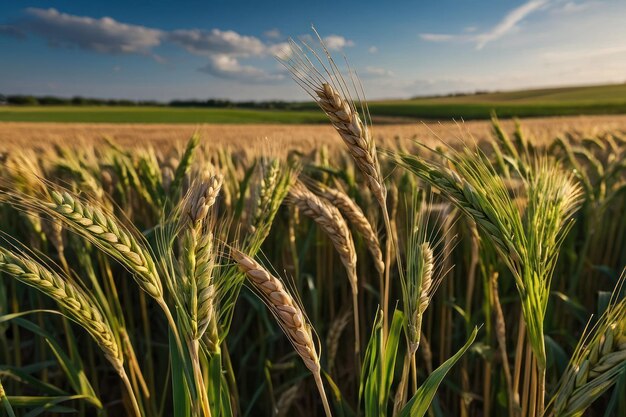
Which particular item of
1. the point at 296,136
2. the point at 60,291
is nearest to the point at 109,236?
the point at 60,291

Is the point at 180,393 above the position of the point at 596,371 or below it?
below

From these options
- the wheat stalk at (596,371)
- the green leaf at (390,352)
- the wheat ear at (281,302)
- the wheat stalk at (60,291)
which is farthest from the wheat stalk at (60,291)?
the wheat stalk at (596,371)

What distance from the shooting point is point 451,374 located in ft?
6.60

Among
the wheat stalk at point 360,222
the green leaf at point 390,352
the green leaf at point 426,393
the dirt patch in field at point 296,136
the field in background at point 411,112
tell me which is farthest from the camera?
the field in background at point 411,112

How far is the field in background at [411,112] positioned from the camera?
141 ft

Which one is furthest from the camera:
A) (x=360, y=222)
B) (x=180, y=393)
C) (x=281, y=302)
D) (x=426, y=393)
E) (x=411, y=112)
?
(x=411, y=112)

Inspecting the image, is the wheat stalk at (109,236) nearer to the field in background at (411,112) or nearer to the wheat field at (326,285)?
the wheat field at (326,285)

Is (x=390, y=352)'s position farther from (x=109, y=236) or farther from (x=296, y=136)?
(x=296, y=136)

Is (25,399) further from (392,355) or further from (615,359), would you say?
(615,359)

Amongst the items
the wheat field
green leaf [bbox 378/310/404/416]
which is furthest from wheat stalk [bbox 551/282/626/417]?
green leaf [bbox 378/310/404/416]

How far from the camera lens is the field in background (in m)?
Answer: 42.9

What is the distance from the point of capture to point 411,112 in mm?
56719

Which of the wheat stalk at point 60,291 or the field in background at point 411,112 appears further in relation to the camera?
the field in background at point 411,112

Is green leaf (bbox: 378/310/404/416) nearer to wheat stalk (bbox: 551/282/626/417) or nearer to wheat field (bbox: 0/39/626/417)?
wheat field (bbox: 0/39/626/417)
